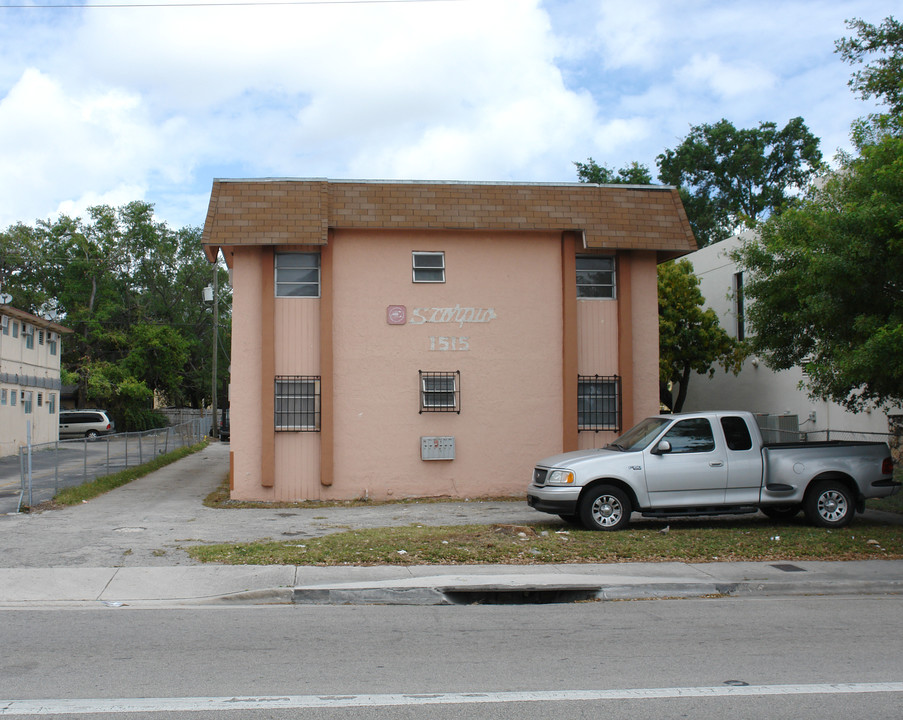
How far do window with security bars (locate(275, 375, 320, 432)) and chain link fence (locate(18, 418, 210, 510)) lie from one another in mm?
4616

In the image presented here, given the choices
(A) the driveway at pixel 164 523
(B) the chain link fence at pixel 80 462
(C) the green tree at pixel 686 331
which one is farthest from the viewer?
(C) the green tree at pixel 686 331

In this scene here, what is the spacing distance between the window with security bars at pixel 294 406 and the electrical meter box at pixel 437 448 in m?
2.19

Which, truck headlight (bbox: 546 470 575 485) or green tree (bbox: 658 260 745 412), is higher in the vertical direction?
green tree (bbox: 658 260 745 412)

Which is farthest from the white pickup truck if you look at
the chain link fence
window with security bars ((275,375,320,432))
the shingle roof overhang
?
the chain link fence

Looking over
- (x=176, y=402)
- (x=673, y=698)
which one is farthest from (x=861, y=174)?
(x=176, y=402)

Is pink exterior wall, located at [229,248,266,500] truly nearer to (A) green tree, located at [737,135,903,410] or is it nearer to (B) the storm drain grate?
(B) the storm drain grate

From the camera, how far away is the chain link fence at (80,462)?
52.8 feet

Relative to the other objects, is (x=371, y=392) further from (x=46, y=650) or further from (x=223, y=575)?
(x=46, y=650)

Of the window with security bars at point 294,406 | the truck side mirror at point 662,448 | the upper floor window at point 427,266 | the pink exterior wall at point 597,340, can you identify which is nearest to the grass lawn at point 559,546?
the truck side mirror at point 662,448

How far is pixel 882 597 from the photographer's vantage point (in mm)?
9391

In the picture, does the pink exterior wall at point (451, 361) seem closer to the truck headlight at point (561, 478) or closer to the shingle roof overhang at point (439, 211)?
the shingle roof overhang at point (439, 211)

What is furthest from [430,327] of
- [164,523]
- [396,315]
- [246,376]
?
[164,523]

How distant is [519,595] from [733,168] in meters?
46.1

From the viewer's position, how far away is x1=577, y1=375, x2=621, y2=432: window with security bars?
1789 centimetres
